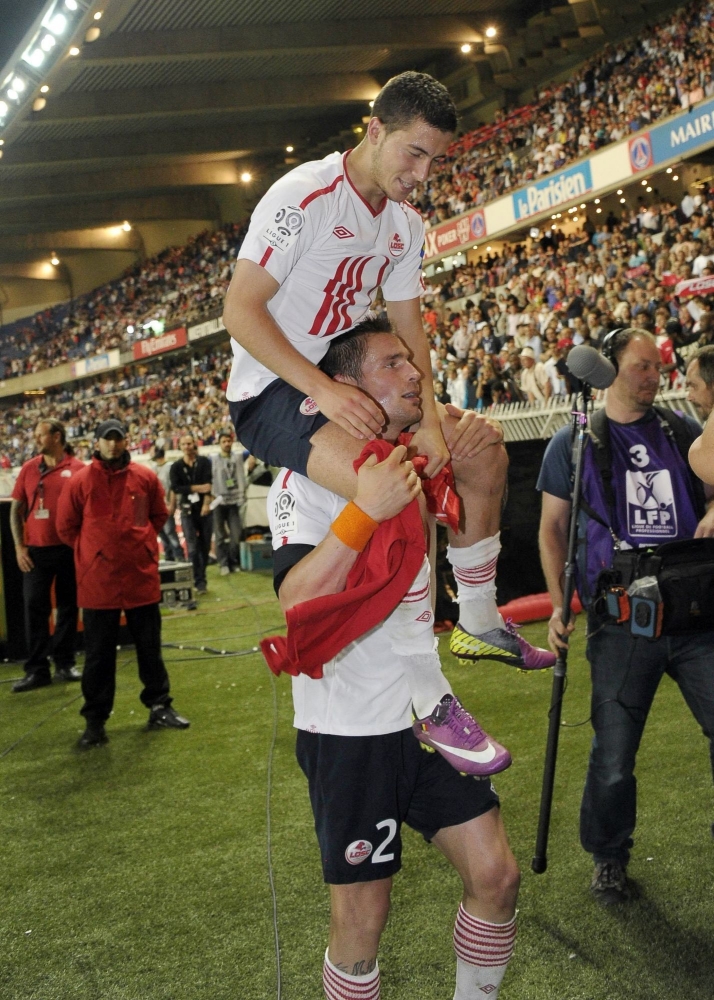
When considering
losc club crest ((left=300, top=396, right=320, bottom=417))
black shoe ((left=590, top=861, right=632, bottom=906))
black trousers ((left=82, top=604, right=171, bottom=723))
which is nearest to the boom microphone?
losc club crest ((left=300, top=396, right=320, bottom=417))

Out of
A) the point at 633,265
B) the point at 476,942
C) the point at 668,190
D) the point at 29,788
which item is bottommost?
the point at 29,788

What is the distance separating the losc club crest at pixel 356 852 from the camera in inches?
85.7

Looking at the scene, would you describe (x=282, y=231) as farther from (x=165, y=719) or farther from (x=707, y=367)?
(x=165, y=719)

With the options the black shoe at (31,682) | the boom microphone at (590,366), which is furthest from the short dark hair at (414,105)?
the black shoe at (31,682)

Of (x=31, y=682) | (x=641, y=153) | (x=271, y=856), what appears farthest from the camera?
(x=641, y=153)

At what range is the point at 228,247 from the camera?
1443 inches

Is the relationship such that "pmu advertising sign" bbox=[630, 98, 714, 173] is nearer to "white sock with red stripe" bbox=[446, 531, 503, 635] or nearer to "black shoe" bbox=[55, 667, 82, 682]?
"black shoe" bbox=[55, 667, 82, 682]

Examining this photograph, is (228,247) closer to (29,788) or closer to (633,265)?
(633,265)

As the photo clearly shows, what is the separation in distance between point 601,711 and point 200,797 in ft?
7.50

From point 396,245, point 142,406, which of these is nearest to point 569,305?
point 396,245

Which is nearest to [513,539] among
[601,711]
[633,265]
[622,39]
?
[601,711]

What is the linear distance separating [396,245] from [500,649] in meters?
1.26

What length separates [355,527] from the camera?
202 centimetres

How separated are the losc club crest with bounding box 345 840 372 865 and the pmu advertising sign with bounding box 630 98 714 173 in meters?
16.5
